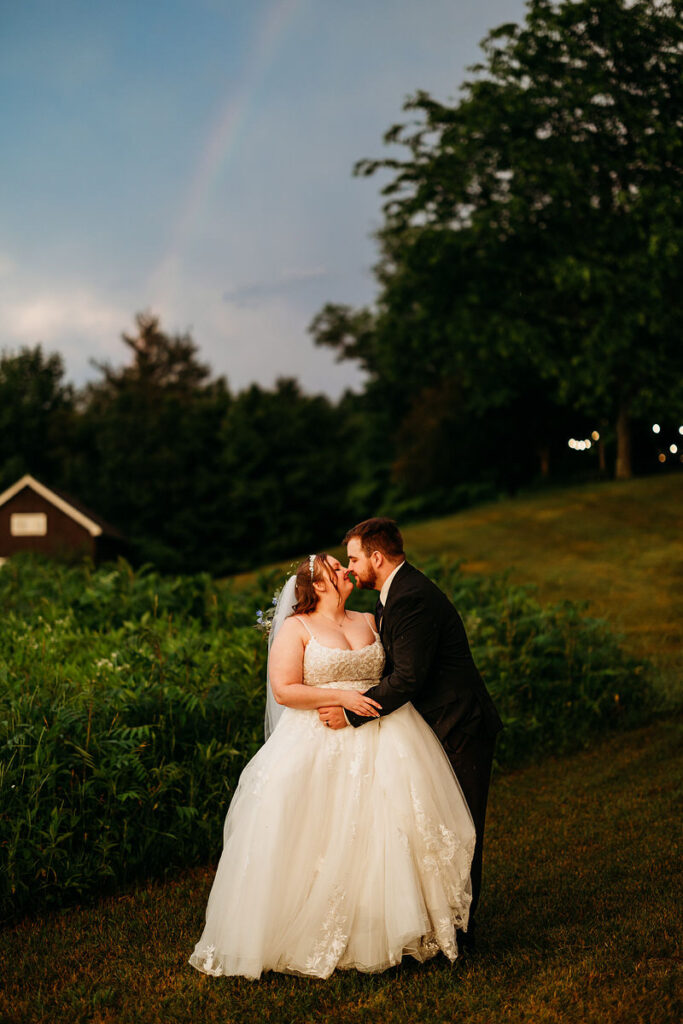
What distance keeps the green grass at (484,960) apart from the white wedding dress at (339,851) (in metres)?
0.16

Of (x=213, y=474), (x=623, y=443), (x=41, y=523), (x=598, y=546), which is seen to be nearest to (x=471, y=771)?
(x=598, y=546)

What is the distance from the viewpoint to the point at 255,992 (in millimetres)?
4477

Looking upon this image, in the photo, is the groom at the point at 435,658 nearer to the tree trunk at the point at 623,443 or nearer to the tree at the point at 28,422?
the tree trunk at the point at 623,443

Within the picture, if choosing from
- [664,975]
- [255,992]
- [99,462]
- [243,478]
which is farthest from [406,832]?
[99,462]

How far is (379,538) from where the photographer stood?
4.89m

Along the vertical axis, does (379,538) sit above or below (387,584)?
above

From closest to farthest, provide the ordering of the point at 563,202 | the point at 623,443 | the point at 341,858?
the point at 341,858
the point at 563,202
the point at 623,443

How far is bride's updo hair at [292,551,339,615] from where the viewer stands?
4.86 meters

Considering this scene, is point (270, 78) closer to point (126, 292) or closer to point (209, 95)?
point (209, 95)

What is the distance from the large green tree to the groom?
80.7 ft

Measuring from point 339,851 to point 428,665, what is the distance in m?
1.01

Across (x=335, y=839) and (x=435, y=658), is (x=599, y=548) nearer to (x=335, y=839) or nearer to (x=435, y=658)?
(x=435, y=658)

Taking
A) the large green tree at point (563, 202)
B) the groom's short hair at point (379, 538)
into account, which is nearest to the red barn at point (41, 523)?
the large green tree at point (563, 202)

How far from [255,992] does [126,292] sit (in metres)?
60.8
